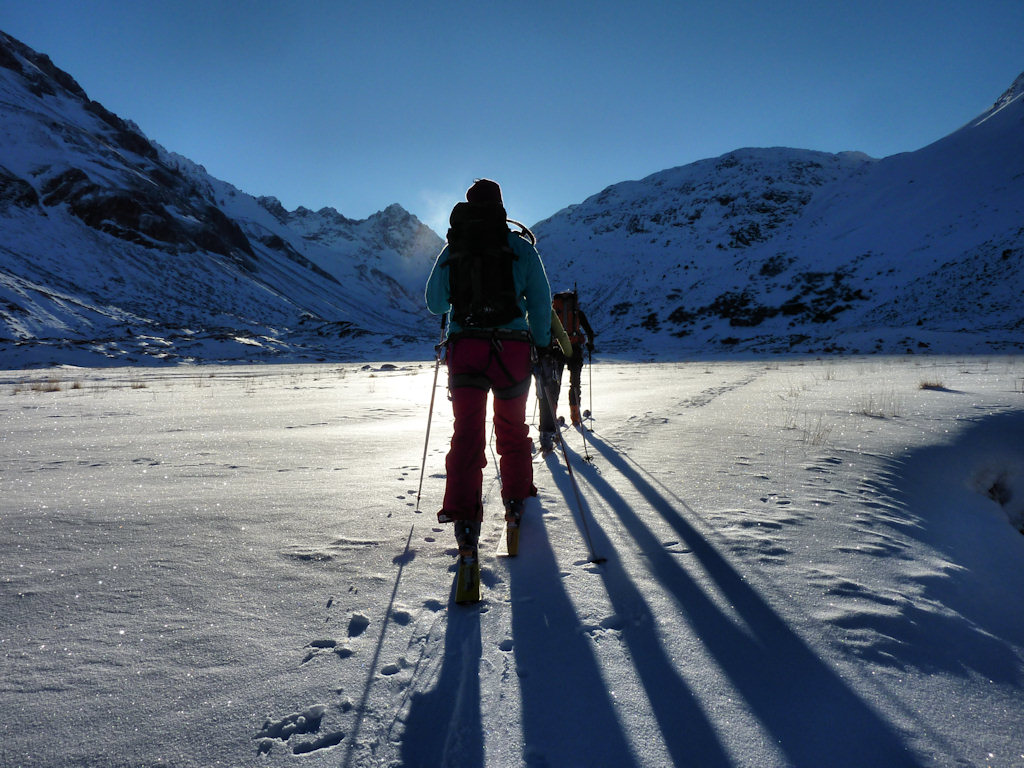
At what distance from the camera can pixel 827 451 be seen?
459cm

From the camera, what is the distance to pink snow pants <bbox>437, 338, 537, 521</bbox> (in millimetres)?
2615

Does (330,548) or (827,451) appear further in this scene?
(827,451)

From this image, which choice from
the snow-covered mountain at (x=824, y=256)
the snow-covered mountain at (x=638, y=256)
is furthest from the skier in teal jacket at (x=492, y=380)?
the snow-covered mountain at (x=824, y=256)

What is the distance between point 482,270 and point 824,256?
7112 cm

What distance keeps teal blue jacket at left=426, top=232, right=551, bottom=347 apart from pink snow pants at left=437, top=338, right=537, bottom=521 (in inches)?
6.4

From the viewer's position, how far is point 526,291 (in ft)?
9.96

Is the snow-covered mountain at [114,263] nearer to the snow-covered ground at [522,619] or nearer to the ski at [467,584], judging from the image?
the snow-covered ground at [522,619]

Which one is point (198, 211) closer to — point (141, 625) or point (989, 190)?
point (141, 625)

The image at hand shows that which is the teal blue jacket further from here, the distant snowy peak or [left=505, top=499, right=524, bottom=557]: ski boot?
the distant snowy peak

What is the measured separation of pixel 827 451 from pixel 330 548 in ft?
14.7

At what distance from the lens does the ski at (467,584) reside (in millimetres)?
2164

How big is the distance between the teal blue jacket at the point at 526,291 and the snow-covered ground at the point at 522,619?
1294 mm

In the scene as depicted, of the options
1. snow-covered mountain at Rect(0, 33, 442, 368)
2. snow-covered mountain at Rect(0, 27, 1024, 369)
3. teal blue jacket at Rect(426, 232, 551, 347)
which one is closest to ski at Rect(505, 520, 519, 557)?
teal blue jacket at Rect(426, 232, 551, 347)

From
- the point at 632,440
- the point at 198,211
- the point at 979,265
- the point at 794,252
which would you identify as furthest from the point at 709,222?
the point at 198,211
